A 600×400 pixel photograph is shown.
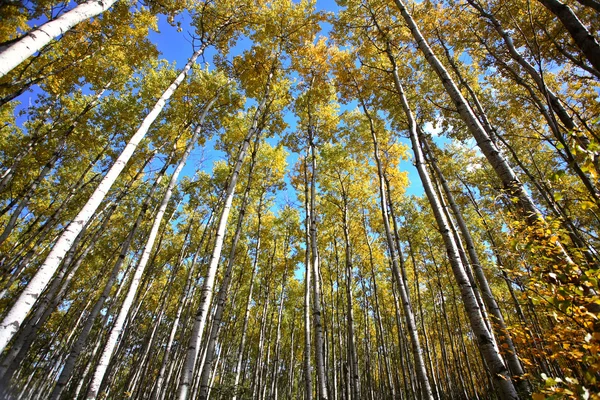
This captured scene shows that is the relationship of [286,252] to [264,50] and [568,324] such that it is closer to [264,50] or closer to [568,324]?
[264,50]

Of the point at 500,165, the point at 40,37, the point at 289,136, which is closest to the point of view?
the point at 40,37

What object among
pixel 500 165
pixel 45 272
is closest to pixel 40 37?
pixel 45 272

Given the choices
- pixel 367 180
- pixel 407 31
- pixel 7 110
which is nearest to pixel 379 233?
pixel 367 180

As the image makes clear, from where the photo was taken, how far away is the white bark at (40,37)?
266 cm

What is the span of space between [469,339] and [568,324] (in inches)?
964

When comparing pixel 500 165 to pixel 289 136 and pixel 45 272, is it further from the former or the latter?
pixel 289 136

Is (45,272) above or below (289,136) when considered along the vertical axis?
below

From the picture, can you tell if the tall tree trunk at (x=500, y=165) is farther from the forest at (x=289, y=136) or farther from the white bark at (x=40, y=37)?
the white bark at (x=40, y=37)

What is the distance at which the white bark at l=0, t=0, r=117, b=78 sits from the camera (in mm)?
2659

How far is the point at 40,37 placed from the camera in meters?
2.99

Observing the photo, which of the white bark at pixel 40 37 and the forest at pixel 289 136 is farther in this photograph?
the forest at pixel 289 136

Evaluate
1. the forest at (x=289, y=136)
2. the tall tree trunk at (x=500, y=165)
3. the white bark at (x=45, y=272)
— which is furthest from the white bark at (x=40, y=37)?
the tall tree trunk at (x=500, y=165)

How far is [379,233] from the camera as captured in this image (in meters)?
13.8

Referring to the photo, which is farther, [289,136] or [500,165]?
[289,136]
